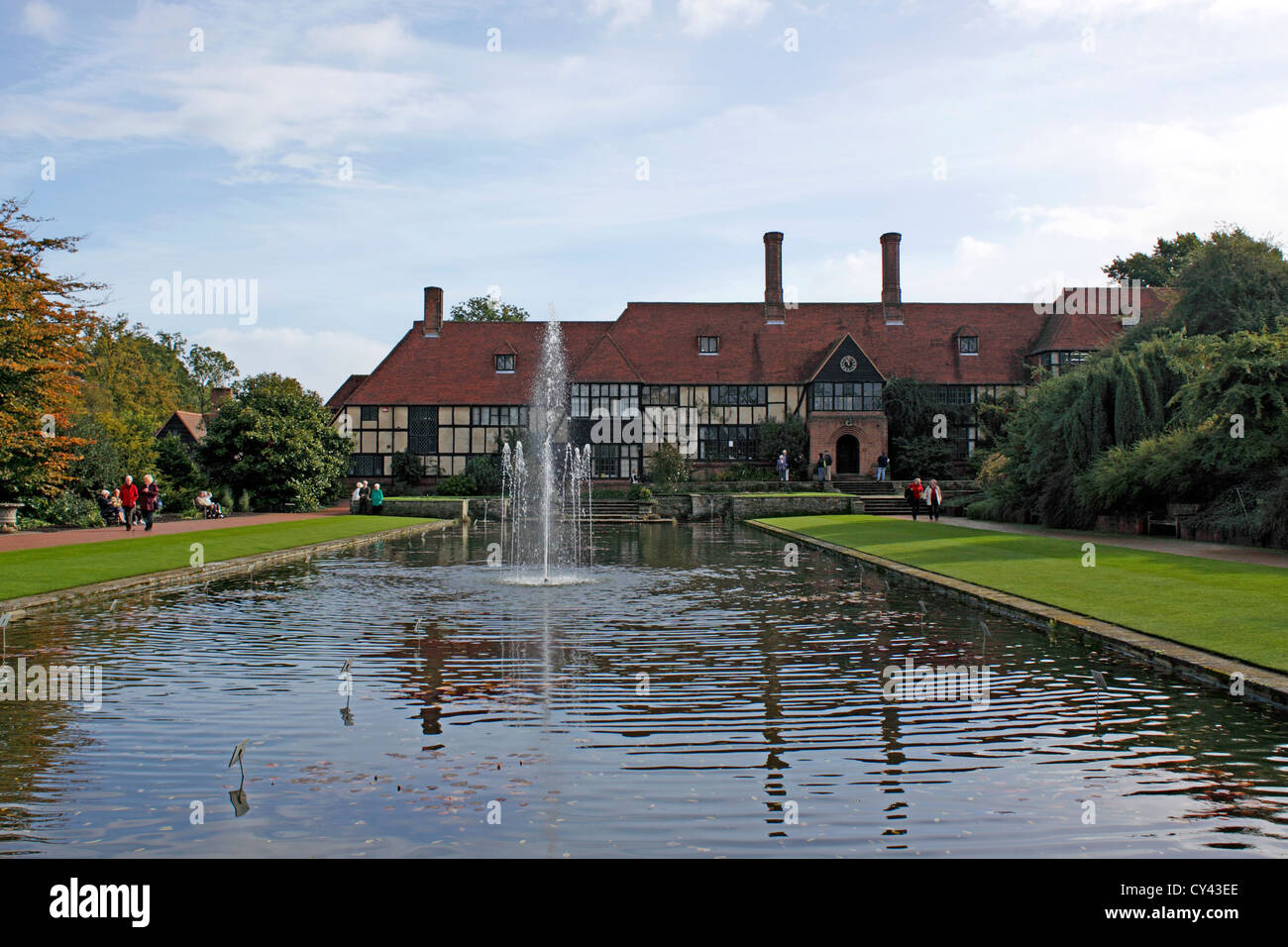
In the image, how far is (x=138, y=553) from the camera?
19828 mm

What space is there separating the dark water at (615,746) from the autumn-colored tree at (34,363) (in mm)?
19481

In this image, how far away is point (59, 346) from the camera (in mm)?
29234

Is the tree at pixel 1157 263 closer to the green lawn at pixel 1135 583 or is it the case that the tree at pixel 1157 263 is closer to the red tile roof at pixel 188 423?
the green lawn at pixel 1135 583

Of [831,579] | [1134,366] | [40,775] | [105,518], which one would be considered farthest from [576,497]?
[40,775]

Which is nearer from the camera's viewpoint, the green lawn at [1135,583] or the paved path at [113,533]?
the green lawn at [1135,583]

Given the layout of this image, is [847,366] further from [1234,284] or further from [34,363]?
[34,363]

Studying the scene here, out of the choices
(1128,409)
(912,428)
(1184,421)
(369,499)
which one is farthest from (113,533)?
(912,428)

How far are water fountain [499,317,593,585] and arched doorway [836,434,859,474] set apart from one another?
12481mm

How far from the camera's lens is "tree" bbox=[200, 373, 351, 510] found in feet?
130

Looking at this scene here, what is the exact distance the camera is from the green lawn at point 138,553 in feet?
49.0

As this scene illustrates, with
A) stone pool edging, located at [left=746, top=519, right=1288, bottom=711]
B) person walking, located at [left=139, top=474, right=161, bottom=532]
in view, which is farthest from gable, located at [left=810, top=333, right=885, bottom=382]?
→ stone pool edging, located at [left=746, top=519, right=1288, bottom=711]

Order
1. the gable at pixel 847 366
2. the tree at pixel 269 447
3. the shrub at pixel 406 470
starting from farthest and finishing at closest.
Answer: the shrub at pixel 406 470
the gable at pixel 847 366
the tree at pixel 269 447

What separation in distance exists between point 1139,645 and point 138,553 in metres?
17.6

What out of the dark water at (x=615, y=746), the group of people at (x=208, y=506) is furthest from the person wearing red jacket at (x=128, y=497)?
the dark water at (x=615, y=746)
